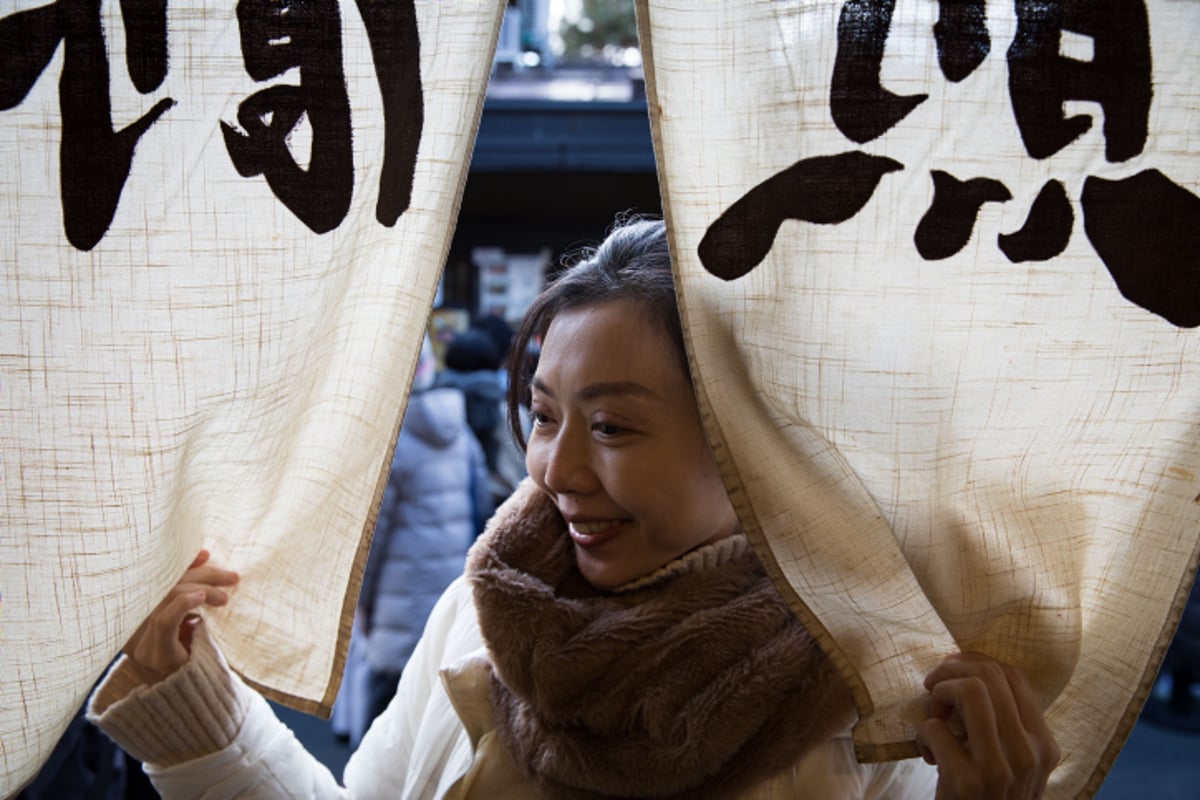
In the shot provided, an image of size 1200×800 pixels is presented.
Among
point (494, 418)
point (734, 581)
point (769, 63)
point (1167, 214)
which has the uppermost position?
point (769, 63)

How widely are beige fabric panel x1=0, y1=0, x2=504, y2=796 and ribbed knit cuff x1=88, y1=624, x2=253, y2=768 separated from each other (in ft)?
0.73

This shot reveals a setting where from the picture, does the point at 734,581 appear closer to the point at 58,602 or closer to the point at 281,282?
the point at 281,282

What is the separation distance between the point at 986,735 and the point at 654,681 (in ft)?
1.38

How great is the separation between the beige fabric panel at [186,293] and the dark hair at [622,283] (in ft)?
0.96

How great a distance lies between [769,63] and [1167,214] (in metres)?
0.48

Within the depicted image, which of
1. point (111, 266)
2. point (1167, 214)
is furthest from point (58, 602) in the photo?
point (1167, 214)

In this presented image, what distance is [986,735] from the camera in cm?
110

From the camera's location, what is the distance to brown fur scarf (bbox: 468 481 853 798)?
1291 mm

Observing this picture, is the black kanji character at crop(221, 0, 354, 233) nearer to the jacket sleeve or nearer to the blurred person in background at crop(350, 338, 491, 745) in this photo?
the jacket sleeve

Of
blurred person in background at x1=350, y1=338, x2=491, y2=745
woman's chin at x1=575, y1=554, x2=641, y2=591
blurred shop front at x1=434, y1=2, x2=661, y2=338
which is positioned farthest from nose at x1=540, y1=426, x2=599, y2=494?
blurred shop front at x1=434, y1=2, x2=661, y2=338

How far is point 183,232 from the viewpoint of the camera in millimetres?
1173

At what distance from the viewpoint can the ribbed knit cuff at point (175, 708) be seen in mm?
1406

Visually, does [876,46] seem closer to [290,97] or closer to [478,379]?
[290,97]

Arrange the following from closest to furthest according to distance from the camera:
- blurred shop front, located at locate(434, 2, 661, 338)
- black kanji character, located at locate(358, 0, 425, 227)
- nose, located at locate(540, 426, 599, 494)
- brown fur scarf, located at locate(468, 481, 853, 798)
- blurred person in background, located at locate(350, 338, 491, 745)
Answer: black kanji character, located at locate(358, 0, 425, 227) → brown fur scarf, located at locate(468, 481, 853, 798) → nose, located at locate(540, 426, 599, 494) → blurred person in background, located at locate(350, 338, 491, 745) → blurred shop front, located at locate(434, 2, 661, 338)
